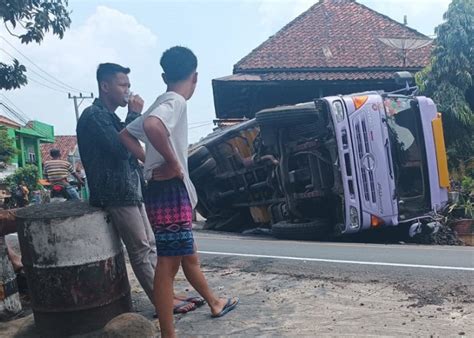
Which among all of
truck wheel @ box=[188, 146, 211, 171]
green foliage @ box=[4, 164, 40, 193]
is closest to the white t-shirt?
truck wheel @ box=[188, 146, 211, 171]

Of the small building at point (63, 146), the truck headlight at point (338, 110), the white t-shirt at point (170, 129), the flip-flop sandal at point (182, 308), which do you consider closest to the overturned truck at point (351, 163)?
the truck headlight at point (338, 110)

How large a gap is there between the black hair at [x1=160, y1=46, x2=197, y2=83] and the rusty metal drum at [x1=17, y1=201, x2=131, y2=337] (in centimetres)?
103

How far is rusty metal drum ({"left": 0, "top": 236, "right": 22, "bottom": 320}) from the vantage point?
139 inches

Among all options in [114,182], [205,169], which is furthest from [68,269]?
[205,169]

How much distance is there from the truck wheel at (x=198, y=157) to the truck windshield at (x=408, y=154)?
10.9 feet

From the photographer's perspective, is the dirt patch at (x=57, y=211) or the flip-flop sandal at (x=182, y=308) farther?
the flip-flop sandal at (x=182, y=308)

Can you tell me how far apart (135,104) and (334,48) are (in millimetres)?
13985

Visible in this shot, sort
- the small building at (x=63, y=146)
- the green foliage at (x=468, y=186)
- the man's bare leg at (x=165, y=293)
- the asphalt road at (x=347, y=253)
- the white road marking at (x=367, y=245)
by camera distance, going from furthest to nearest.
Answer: the small building at (x=63, y=146)
the green foliage at (x=468, y=186)
the white road marking at (x=367, y=245)
the asphalt road at (x=347, y=253)
the man's bare leg at (x=165, y=293)

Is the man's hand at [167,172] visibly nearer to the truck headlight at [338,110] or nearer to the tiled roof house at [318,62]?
the truck headlight at [338,110]

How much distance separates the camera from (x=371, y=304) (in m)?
3.57

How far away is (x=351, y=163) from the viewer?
6562 mm

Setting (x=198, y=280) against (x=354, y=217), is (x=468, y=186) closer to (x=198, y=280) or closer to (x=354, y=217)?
(x=354, y=217)

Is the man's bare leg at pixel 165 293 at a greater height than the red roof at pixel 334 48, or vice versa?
the red roof at pixel 334 48

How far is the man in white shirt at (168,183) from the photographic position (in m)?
2.87
